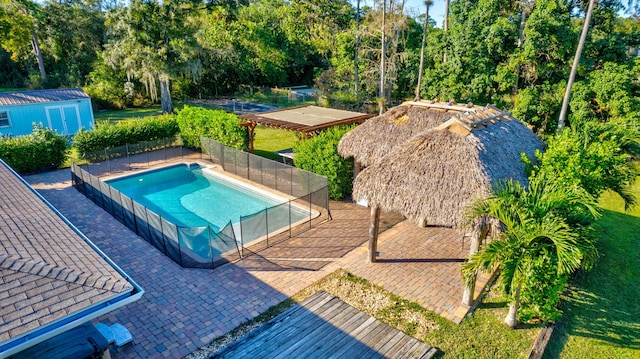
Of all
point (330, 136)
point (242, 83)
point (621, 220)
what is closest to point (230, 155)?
point (330, 136)

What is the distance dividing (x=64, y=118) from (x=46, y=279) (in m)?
22.5

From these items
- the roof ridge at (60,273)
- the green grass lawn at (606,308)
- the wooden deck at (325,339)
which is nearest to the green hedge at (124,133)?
the roof ridge at (60,273)

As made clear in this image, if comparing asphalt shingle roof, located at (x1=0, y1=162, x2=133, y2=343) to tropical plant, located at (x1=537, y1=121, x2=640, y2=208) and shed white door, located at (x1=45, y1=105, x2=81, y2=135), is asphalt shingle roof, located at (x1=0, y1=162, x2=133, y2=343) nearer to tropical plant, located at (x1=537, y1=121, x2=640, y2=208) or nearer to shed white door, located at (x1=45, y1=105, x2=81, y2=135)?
tropical plant, located at (x1=537, y1=121, x2=640, y2=208)

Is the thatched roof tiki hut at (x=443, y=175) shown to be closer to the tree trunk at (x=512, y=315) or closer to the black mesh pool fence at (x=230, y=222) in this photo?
the tree trunk at (x=512, y=315)

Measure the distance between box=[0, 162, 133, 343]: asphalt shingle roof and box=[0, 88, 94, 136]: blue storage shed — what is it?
54.2ft

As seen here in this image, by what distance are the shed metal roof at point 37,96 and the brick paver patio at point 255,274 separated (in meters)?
13.1

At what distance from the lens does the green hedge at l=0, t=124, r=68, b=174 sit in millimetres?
17141

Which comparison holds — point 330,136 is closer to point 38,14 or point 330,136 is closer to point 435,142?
point 435,142

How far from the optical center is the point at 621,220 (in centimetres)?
Result: 1373

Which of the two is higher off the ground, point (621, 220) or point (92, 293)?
point (92, 293)

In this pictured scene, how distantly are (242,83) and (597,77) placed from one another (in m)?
32.0

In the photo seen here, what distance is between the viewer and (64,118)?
23969 millimetres

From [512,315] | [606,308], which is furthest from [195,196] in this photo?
[606,308]

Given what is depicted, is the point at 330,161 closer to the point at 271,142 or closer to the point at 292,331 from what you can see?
the point at 292,331
